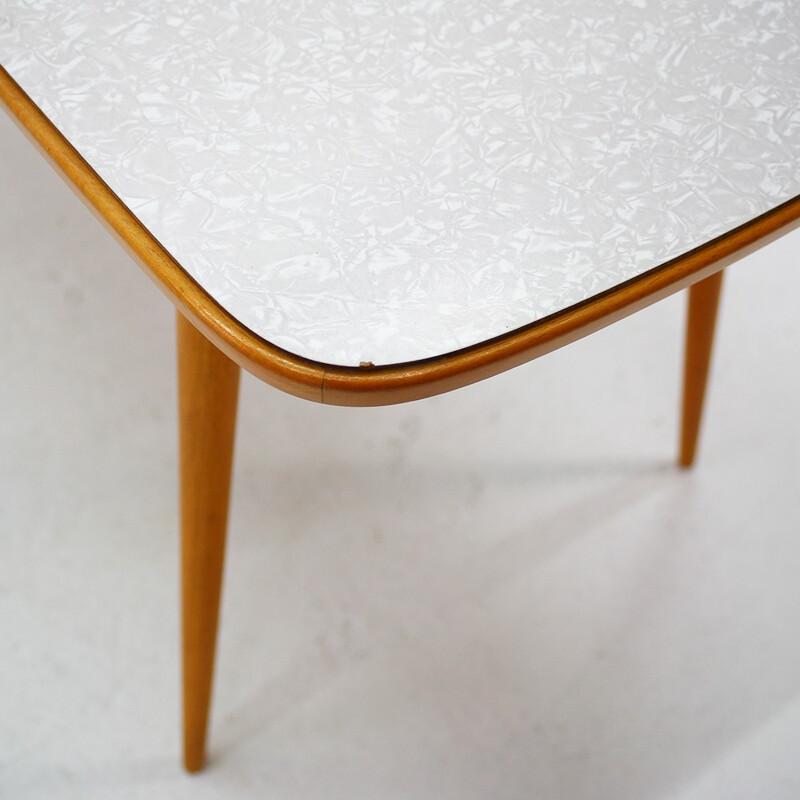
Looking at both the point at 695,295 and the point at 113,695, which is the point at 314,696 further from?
the point at 695,295

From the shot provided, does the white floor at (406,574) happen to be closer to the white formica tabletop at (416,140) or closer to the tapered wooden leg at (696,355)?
the tapered wooden leg at (696,355)

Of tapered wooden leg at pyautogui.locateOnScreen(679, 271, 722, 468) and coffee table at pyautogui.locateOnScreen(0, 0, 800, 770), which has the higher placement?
coffee table at pyautogui.locateOnScreen(0, 0, 800, 770)

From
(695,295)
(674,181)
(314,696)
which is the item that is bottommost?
(314,696)

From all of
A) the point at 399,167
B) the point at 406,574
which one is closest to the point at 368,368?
the point at 399,167

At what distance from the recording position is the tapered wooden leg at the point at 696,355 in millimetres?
832

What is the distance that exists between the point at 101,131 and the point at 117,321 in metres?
0.51

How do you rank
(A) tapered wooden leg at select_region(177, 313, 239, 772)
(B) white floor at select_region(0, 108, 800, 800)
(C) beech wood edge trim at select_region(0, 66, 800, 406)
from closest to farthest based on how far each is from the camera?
1. (C) beech wood edge trim at select_region(0, 66, 800, 406)
2. (A) tapered wooden leg at select_region(177, 313, 239, 772)
3. (B) white floor at select_region(0, 108, 800, 800)

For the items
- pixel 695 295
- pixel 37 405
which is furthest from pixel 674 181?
pixel 37 405

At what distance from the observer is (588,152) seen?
1.70 ft

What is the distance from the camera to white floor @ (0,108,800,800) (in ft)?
2.52

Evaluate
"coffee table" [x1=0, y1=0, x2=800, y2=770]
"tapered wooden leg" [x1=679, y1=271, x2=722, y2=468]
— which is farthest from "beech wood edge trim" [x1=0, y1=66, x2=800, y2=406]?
"tapered wooden leg" [x1=679, y1=271, x2=722, y2=468]

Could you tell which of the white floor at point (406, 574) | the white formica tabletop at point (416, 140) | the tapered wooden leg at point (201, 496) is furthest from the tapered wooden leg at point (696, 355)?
the tapered wooden leg at point (201, 496)

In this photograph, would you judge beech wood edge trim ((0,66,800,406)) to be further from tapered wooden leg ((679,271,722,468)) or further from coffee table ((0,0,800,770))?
tapered wooden leg ((679,271,722,468))

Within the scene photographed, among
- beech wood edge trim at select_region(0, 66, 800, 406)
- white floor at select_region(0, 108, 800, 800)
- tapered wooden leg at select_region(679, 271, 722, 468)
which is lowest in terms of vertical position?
white floor at select_region(0, 108, 800, 800)
